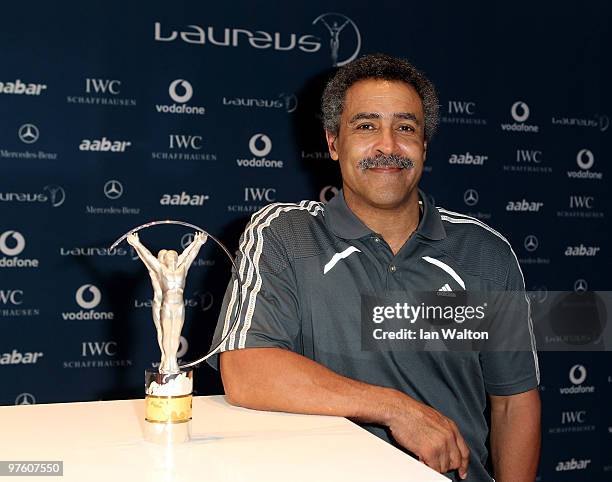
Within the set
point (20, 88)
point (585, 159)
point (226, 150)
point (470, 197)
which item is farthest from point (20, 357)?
point (585, 159)

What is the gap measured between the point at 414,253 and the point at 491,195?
196 centimetres

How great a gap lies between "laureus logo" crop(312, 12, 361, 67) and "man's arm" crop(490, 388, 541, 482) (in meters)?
2.07

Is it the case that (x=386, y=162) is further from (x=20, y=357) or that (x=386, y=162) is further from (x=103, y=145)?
(x=20, y=357)

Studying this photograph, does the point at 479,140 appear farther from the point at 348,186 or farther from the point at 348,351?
the point at 348,351

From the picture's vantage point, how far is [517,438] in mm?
2086

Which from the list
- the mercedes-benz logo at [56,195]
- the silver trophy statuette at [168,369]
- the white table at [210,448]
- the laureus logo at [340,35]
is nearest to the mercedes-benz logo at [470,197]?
the laureus logo at [340,35]

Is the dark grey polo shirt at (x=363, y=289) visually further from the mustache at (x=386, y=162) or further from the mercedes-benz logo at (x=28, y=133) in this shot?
the mercedes-benz logo at (x=28, y=133)

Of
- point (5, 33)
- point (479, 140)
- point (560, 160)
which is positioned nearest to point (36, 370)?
point (5, 33)

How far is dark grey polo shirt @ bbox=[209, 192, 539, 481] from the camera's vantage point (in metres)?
1.96

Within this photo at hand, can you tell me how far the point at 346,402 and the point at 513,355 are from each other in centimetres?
62

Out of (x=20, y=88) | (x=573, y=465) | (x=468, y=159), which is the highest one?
(x=20, y=88)

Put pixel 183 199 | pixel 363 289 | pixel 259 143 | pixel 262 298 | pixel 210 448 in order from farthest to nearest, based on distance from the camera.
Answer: pixel 259 143 → pixel 183 199 → pixel 363 289 → pixel 262 298 → pixel 210 448

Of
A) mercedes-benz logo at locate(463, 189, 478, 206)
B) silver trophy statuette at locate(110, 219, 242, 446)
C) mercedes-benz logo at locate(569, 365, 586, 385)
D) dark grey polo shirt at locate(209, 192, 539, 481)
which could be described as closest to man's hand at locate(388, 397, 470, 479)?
dark grey polo shirt at locate(209, 192, 539, 481)

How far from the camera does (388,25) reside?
3.83 metres
